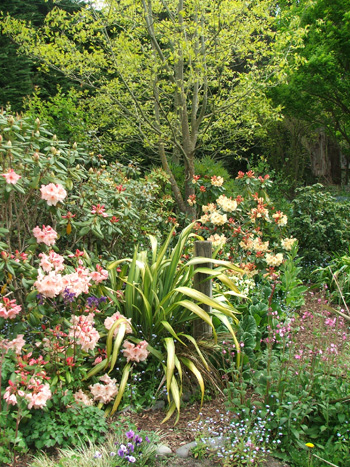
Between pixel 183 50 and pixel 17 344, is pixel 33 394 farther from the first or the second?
pixel 183 50

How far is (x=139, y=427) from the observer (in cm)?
270

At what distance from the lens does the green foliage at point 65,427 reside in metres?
2.43

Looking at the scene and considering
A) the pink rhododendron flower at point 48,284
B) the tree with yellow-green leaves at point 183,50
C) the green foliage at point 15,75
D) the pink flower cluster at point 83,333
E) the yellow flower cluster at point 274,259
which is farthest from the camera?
the green foliage at point 15,75

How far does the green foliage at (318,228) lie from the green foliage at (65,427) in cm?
410

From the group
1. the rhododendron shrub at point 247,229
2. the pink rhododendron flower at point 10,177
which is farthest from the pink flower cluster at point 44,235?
the rhododendron shrub at point 247,229

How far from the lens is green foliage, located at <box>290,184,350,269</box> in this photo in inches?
240

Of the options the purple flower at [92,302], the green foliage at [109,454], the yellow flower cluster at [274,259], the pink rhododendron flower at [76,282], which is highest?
the pink rhododendron flower at [76,282]

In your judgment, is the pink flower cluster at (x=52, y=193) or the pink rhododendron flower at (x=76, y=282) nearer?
the pink rhododendron flower at (x=76, y=282)

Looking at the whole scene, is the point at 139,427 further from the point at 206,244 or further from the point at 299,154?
the point at 299,154

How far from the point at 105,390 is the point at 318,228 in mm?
4172

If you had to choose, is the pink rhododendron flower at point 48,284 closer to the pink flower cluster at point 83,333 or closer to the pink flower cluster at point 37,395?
the pink flower cluster at point 83,333

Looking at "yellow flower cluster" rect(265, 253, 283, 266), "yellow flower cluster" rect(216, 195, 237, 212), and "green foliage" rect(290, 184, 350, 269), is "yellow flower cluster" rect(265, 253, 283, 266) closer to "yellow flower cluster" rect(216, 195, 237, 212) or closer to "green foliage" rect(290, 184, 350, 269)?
"yellow flower cluster" rect(216, 195, 237, 212)

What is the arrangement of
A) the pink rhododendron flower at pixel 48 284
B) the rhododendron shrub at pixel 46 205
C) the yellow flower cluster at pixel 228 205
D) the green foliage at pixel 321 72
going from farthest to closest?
1. the green foliage at pixel 321 72
2. the yellow flower cluster at pixel 228 205
3. the rhododendron shrub at pixel 46 205
4. the pink rhododendron flower at pixel 48 284

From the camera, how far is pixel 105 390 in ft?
9.14
